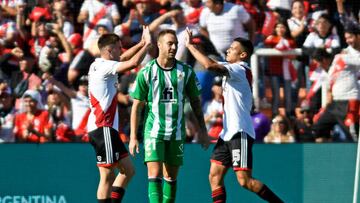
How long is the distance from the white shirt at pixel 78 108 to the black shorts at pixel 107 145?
148 centimetres

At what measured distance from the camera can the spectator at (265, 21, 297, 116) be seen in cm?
1248

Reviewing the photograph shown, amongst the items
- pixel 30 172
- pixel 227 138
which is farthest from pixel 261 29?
pixel 30 172

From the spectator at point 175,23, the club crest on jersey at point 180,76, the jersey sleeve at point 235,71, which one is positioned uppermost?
the spectator at point 175,23

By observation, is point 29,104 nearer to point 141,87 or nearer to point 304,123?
point 141,87

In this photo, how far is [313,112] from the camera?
12.5m

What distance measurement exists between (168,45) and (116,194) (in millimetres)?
1893

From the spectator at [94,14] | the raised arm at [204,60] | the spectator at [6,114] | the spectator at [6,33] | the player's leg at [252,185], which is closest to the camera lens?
the raised arm at [204,60]

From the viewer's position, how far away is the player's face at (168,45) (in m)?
10.3

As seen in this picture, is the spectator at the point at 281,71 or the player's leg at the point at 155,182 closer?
the player's leg at the point at 155,182

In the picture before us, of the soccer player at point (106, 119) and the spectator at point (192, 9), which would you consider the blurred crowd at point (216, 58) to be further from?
the soccer player at point (106, 119)

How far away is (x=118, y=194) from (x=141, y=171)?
152cm

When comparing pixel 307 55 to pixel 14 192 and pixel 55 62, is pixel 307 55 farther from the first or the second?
pixel 14 192

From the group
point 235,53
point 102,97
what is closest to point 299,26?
point 235,53

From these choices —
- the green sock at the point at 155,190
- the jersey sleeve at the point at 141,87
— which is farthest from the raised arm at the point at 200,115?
the green sock at the point at 155,190
